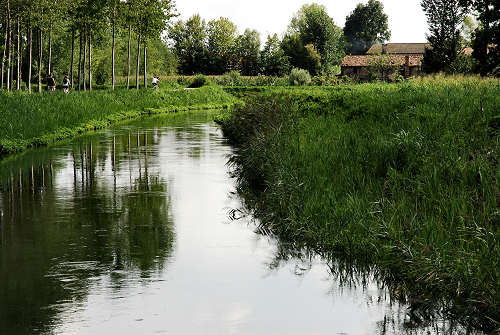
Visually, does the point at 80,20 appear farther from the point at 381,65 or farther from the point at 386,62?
the point at 386,62

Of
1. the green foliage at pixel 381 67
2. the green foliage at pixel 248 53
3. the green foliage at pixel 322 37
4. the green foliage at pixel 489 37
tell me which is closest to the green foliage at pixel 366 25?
the green foliage at pixel 322 37

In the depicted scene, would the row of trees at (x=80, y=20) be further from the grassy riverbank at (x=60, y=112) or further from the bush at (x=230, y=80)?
the bush at (x=230, y=80)

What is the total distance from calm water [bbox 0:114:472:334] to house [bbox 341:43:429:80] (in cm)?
7360

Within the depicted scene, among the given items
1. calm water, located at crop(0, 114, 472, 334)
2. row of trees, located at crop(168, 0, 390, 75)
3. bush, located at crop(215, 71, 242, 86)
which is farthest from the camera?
row of trees, located at crop(168, 0, 390, 75)

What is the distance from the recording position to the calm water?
6.50 metres

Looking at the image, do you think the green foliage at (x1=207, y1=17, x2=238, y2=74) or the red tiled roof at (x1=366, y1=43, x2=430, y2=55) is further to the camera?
the red tiled roof at (x1=366, y1=43, x2=430, y2=55)

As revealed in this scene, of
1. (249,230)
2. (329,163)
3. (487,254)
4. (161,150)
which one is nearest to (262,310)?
(487,254)

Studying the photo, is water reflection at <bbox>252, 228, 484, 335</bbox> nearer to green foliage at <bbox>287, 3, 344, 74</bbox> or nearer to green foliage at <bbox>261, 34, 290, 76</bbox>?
green foliage at <bbox>261, 34, 290, 76</bbox>

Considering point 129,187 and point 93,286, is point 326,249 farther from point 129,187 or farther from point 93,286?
point 129,187

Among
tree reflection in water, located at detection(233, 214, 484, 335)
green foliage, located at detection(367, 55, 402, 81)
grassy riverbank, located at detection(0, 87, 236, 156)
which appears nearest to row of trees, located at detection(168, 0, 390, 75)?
green foliage, located at detection(367, 55, 402, 81)

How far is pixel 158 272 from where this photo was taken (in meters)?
8.15

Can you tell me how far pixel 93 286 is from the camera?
748 centimetres

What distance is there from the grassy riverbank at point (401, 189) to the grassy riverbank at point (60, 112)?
8.18 meters

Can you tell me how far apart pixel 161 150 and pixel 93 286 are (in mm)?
14981
